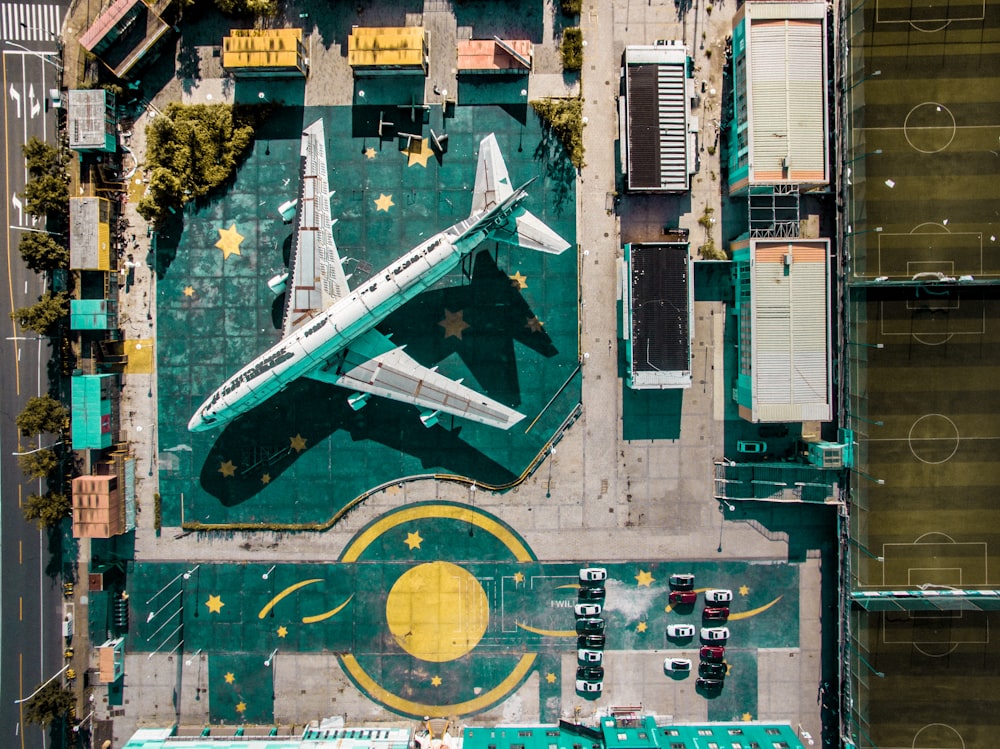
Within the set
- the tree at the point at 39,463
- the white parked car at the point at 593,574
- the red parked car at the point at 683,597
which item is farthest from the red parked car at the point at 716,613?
the tree at the point at 39,463

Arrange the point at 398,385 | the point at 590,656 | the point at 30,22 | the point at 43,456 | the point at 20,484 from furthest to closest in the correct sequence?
the point at 20,484, the point at 590,656, the point at 30,22, the point at 43,456, the point at 398,385

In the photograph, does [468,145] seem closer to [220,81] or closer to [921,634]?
[220,81]

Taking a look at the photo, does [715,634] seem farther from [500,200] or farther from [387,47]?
[387,47]

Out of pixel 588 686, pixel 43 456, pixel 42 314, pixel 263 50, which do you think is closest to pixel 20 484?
pixel 43 456

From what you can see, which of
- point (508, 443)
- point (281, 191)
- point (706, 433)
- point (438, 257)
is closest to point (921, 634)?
point (706, 433)

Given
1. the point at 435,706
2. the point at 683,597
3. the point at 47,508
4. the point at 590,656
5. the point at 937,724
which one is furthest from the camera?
the point at 435,706

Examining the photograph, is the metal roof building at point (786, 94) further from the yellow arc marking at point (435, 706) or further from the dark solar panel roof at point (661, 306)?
the yellow arc marking at point (435, 706)
